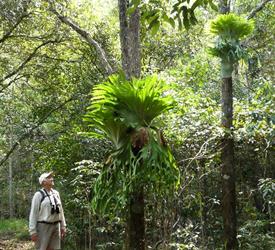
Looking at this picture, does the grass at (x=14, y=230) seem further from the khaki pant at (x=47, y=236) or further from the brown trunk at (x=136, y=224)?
the brown trunk at (x=136, y=224)

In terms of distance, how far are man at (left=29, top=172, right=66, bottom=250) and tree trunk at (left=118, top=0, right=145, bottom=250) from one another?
1.70 metres

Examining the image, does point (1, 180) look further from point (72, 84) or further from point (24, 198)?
point (72, 84)

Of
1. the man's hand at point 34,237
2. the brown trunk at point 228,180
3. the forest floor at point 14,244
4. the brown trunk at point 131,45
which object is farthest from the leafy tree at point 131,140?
the forest floor at point 14,244

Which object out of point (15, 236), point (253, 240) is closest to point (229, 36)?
point (253, 240)

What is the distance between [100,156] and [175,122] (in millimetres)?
2629

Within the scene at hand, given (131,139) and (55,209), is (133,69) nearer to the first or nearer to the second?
(131,139)

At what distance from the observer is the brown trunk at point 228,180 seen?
25.3 ft

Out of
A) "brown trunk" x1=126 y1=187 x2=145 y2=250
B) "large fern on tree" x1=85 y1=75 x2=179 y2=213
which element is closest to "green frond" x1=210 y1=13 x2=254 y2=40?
"large fern on tree" x1=85 y1=75 x2=179 y2=213

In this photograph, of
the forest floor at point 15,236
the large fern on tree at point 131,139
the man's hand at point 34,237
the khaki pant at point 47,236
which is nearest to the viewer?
the large fern on tree at point 131,139

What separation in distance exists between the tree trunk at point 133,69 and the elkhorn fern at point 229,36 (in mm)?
1405

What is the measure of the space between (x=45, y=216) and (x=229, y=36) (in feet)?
14.5

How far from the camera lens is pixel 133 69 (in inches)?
290

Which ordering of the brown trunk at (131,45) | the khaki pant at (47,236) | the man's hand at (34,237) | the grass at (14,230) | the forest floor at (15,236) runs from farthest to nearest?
the grass at (14,230), the forest floor at (15,236), the brown trunk at (131,45), the khaki pant at (47,236), the man's hand at (34,237)

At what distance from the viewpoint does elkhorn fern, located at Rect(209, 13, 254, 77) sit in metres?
7.69
